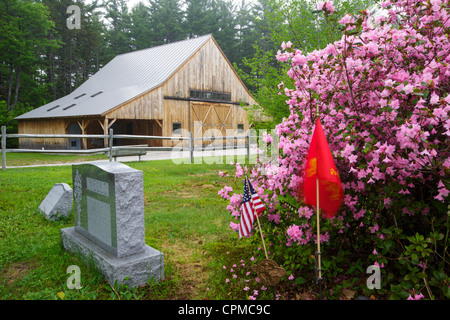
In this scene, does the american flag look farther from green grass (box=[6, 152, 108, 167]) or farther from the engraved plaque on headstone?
green grass (box=[6, 152, 108, 167])

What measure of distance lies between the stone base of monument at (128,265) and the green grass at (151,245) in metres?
0.08

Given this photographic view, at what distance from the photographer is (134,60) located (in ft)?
83.8

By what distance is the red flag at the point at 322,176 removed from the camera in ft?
8.42

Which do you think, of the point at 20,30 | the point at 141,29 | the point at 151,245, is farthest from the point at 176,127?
the point at 141,29

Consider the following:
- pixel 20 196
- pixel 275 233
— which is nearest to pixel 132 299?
pixel 275 233

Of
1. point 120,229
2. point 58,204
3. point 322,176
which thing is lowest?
point 58,204

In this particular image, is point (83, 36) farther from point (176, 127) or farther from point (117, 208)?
point (117, 208)

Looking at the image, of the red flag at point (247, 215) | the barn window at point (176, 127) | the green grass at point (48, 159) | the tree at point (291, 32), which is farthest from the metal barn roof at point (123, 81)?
the red flag at point (247, 215)

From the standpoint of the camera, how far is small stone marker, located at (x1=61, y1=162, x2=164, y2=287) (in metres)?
3.30

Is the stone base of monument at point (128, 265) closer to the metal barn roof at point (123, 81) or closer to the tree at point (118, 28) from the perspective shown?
the metal barn roof at point (123, 81)

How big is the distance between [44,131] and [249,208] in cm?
2226

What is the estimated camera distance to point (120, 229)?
334 cm
